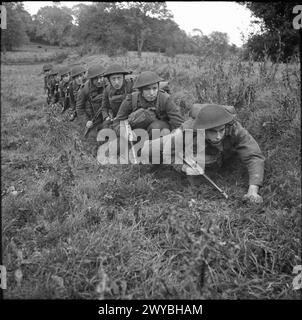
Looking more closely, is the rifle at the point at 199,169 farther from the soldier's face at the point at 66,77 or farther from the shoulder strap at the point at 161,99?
the soldier's face at the point at 66,77

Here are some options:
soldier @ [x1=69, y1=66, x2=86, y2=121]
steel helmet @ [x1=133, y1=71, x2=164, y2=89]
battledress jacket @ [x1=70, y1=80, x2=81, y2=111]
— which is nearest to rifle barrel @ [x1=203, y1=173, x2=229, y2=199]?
steel helmet @ [x1=133, y1=71, x2=164, y2=89]

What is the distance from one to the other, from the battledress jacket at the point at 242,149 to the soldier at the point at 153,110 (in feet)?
3.49

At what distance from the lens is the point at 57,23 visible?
44.8 m

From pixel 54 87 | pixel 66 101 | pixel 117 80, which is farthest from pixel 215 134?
pixel 54 87

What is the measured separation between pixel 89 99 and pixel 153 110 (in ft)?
8.00

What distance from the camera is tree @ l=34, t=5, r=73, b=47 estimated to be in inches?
1731

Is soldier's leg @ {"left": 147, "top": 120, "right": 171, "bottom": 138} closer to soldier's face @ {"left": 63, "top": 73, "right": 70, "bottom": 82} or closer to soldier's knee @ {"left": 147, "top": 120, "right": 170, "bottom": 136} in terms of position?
soldier's knee @ {"left": 147, "top": 120, "right": 170, "bottom": 136}

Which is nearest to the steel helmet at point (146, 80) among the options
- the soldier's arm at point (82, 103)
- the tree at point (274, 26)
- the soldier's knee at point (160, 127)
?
the soldier's knee at point (160, 127)

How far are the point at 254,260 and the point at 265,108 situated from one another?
8.68 feet

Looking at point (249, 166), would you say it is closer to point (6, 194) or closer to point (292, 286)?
point (292, 286)

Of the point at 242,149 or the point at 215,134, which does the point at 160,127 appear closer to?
the point at 215,134

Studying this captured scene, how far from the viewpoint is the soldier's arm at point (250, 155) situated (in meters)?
3.58

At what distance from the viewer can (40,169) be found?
16.0 ft
